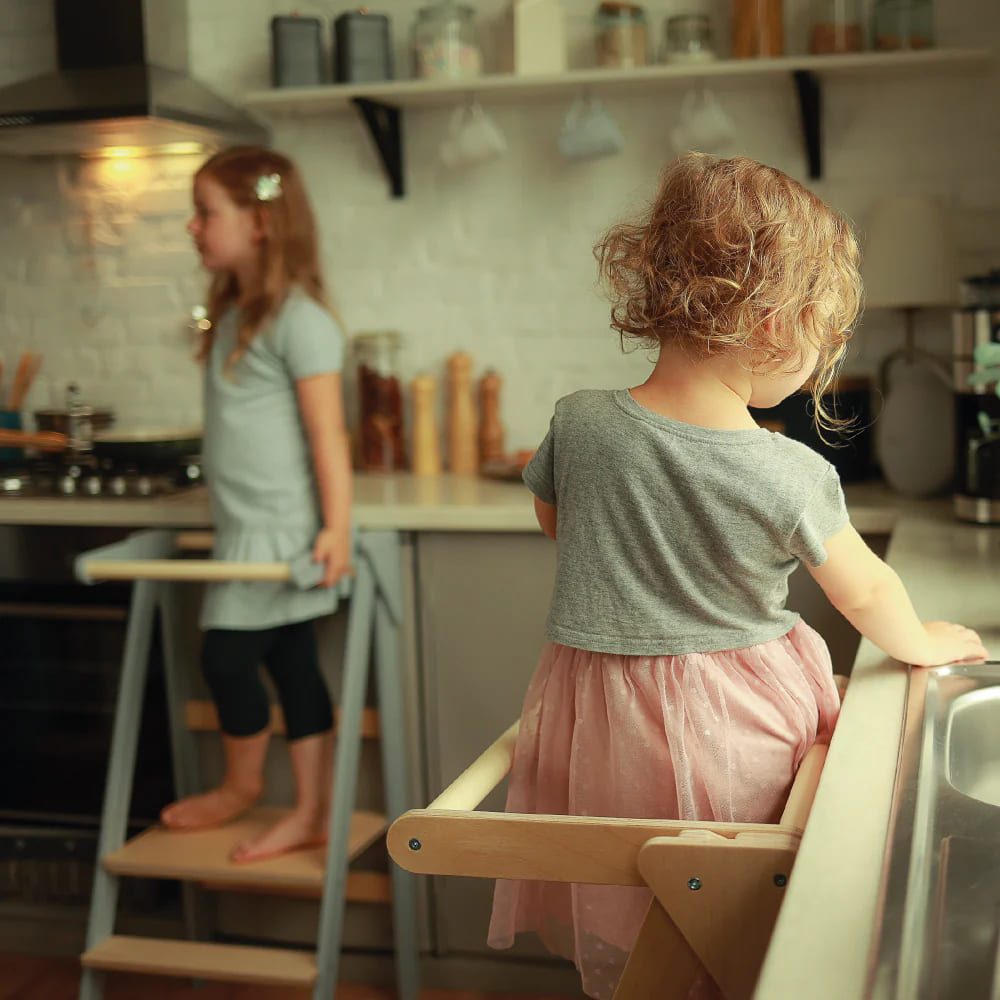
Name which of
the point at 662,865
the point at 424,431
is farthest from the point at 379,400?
the point at 662,865

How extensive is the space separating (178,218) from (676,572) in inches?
81.6

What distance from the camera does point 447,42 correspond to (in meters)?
2.51

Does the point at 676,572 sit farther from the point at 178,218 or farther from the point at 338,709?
the point at 178,218

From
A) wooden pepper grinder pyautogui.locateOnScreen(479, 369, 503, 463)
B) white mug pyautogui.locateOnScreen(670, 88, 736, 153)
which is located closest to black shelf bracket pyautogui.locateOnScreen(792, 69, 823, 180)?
white mug pyautogui.locateOnScreen(670, 88, 736, 153)

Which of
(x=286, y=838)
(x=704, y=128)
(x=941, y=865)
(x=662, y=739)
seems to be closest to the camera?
(x=941, y=865)

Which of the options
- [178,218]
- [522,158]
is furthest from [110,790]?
[522,158]

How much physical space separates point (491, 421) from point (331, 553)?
0.73 metres

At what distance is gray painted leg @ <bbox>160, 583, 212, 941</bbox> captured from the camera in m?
2.35

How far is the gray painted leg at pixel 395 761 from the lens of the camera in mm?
2193

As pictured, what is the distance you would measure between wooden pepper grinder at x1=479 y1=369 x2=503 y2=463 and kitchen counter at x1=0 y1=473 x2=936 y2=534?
17 cm

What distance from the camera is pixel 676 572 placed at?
1.16m

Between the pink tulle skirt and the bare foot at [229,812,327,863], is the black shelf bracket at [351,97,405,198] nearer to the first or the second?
the bare foot at [229,812,327,863]

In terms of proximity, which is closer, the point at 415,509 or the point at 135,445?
the point at 415,509

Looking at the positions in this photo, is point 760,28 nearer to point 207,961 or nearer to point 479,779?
point 479,779
